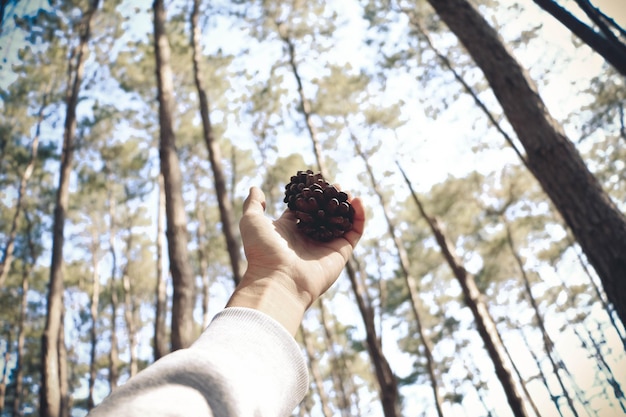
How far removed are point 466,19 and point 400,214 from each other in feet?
43.7

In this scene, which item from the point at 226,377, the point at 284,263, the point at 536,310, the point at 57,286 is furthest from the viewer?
the point at 536,310

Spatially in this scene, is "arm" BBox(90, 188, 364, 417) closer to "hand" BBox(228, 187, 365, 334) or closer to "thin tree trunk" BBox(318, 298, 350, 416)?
"hand" BBox(228, 187, 365, 334)

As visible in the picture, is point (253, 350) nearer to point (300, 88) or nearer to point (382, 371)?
point (382, 371)

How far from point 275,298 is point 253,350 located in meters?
0.36

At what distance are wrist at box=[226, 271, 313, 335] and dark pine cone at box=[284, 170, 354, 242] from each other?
12.7 inches

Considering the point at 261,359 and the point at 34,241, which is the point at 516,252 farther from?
the point at 34,241

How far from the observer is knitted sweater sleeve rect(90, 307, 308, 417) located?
65 cm

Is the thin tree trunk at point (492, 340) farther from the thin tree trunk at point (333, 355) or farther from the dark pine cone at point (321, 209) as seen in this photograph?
the dark pine cone at point (321, 209)

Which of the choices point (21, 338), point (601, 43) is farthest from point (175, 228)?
point (21, 338)

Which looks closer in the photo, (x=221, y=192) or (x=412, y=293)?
(x=221, y=192)

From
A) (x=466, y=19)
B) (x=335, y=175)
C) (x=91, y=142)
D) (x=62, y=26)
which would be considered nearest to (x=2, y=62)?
(x=62, y=26)

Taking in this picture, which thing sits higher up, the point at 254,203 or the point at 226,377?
the point at 254,203

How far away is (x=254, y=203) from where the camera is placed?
1709mm

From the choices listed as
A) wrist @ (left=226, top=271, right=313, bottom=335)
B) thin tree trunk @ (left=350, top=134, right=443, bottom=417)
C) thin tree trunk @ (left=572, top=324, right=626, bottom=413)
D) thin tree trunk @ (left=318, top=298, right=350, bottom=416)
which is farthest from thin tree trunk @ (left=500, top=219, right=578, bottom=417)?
wrist @ (left=226, top=271, right=313, bottom=335)
